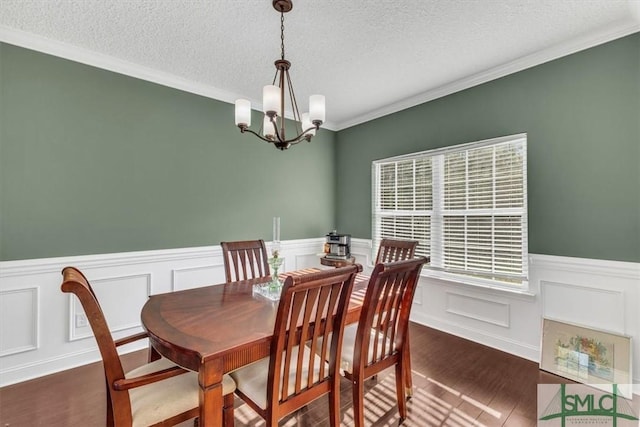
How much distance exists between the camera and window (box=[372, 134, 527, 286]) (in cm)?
271

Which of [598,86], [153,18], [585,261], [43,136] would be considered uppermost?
[153,18]

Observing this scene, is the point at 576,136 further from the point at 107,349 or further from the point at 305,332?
the point at 107,349

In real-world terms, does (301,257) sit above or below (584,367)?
above

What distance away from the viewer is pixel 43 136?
2383 mm

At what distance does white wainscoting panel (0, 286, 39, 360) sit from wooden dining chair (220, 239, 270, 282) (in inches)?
59.5

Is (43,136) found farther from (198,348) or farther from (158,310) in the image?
(198,348)

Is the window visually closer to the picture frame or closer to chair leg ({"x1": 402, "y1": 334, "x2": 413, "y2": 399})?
the picture frame

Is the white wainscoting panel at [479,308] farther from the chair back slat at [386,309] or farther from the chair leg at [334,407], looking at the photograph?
the chair leg at [334,407]

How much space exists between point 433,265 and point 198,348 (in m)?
2.82

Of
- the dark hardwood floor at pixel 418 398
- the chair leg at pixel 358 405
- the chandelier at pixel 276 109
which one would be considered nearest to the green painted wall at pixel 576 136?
the dark hardwood floor at pixel 418 398

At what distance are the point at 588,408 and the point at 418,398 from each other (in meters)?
1.12

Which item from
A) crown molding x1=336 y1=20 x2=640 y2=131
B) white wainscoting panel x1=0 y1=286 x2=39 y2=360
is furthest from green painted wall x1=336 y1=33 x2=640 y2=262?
white wainscoting panel x1=0 y1=286 x2=39 y2=360

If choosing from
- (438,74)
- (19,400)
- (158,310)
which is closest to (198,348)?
(158,310)

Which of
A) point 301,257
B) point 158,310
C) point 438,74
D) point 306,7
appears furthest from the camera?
point 301,257
